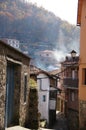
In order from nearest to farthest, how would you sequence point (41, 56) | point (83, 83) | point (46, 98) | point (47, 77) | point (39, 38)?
point (83, 83) < point (47, 77) < point (46, 98) < point (41, 56) < point (39, 38)

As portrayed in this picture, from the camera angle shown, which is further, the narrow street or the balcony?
the balcony

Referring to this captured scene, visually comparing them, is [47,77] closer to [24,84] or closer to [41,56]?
[24,84]

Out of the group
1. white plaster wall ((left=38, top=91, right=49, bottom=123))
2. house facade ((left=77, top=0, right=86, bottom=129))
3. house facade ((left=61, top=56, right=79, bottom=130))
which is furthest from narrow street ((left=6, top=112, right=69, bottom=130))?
house facade ((left=77, top=0, right=86, bottom=129))

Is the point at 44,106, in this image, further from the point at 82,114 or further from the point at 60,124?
the point at 82,114

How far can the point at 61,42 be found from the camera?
11875cm

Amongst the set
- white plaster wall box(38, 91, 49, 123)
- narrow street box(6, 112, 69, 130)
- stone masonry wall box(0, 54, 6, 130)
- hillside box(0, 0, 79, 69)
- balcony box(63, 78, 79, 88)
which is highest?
hillside box(0, 0, 79, 69)

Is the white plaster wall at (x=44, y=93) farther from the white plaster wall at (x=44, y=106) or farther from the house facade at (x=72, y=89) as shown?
the house facade at (x=72, y=89)

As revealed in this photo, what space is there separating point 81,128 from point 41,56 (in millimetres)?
68507

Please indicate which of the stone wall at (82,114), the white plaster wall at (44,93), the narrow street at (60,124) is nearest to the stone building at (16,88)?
the narrow street at (60,124)

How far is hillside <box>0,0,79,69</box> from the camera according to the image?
9739 centimetres

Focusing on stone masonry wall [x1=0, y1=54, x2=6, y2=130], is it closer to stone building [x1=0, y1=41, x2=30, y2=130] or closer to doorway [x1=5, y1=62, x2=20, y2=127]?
stone building [x1=0, y1=41, x2=30, y2=130]

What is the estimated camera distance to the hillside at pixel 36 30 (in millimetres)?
97394

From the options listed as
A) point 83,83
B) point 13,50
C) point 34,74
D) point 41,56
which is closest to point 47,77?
point 34,74

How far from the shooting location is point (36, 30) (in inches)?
4439
